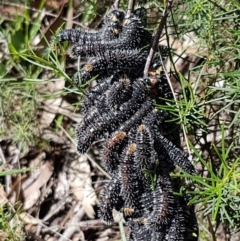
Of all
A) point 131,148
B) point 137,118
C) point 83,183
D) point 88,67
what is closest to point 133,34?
point 88,67

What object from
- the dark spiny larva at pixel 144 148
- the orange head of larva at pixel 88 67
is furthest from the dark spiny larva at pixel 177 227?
the orange head of larva at pixel 88 67

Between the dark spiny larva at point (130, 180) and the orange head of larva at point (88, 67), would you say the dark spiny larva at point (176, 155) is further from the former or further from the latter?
the orange head of larva at point (88, 67)

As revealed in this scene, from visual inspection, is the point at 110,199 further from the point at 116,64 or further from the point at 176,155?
the point at 116,64

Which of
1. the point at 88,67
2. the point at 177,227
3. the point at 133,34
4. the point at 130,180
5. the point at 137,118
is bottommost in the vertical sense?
the point at 177,227

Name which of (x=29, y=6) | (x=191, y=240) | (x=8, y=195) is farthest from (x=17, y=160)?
(x=191, y=240)

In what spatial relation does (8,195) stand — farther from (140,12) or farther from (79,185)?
(140,12)

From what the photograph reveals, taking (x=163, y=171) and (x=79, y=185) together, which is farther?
(x=79, y=185)

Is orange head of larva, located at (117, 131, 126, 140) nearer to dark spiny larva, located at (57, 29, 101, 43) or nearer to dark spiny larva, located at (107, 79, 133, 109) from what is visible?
dark spiny larva, located at (107, 79, 133, 109)

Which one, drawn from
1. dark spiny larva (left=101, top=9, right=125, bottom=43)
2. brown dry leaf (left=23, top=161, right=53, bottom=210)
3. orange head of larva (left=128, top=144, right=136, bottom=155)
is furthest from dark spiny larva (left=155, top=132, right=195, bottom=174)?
brown dry leaf (left=23, top=161, right=53, bottom=210)
